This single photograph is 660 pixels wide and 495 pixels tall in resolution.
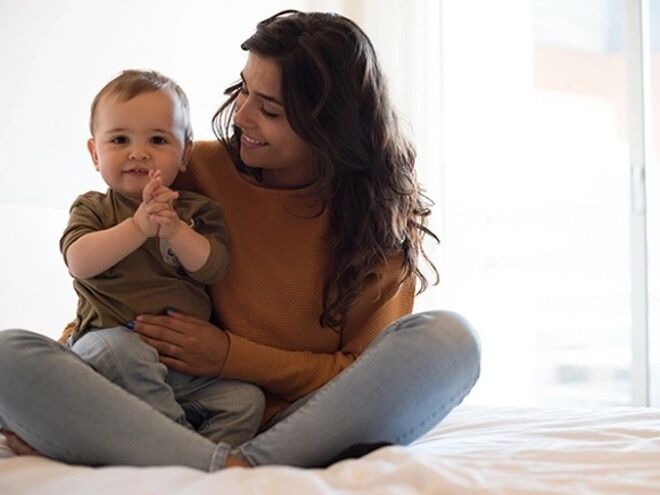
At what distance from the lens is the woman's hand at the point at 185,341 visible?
1.51 meters

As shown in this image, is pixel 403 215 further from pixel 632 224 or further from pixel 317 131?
pixel 632 224

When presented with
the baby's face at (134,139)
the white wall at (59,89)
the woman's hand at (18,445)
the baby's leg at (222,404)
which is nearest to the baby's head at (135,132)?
the baby's face at (134,139)

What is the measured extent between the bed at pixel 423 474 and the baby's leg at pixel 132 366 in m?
0.16

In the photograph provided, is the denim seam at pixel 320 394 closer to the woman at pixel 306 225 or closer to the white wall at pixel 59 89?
the woman at pixel 306 225

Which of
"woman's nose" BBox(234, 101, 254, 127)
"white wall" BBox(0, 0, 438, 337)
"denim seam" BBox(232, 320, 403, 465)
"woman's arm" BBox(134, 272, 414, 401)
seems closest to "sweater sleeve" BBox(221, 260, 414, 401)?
"woman's arm" BBox(134, 272, 414, 401)

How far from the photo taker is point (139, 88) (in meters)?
1.59

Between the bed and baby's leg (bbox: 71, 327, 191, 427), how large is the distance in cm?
16

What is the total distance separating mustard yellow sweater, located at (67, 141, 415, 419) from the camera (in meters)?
1.66

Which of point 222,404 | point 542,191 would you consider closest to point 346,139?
point 222,404

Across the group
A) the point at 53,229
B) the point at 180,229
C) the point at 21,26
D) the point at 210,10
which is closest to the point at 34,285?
the point at 53,229

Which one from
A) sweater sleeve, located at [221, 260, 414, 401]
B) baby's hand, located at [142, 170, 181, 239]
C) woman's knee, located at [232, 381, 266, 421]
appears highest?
baby's hand, located at [142, 170, 181, 239]

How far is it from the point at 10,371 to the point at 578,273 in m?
2.37

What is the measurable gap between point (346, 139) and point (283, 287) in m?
0.27

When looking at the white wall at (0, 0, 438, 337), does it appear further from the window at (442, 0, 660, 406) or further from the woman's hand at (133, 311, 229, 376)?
the window at (442, 0, 660, 406)
